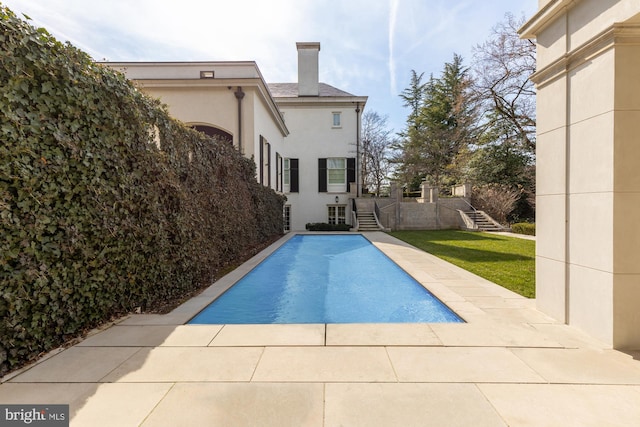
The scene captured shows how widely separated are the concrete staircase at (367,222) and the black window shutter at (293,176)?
188 inches

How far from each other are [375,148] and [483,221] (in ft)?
37.6

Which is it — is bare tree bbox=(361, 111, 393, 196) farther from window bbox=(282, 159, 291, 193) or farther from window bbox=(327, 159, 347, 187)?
window bbox=(282, 159, 291, 193)

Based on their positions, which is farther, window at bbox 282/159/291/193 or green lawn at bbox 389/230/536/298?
window at bbox 282/159/291/193

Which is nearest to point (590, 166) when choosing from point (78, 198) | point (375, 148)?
point (78, 198)

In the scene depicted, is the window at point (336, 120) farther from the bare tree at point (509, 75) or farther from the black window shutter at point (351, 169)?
the bare tree at point (509, 75)

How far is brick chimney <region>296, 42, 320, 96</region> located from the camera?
1948 cm

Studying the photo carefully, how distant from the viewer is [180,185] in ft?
15.3

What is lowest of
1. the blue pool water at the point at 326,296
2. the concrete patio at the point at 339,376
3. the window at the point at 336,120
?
the blue pool water at the point at 326,296

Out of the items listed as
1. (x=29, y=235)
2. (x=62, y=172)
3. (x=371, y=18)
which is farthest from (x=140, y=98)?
(x=371, y=18)

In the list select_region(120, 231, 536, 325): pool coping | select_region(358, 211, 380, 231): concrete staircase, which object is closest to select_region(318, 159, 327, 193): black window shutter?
select_region(358, 211, 380, 231): concrete staircase

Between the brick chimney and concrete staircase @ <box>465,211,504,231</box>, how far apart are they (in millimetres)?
13508

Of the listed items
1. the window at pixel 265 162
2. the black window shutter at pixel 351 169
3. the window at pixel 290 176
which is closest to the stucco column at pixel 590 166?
the window at pixel 265 162

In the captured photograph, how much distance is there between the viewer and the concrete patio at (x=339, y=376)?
6.15ft

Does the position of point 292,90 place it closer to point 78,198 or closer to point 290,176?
point 290,176
